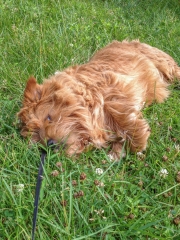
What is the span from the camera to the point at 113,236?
2188 mm

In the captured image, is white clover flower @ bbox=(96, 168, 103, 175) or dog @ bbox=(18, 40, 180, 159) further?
dog @ bbox=(18, 40, 180, 159)

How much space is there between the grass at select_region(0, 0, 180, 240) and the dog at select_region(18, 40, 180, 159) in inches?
5.6

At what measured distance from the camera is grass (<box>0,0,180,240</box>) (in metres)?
2.18

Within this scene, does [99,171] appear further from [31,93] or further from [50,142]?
[31,93]

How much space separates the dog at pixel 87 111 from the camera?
2945mm

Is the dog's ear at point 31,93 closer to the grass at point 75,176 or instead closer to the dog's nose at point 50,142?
the grass at point 75,176

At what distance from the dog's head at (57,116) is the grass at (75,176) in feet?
0.42

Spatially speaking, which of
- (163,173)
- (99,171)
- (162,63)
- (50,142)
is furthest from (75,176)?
(162,63)

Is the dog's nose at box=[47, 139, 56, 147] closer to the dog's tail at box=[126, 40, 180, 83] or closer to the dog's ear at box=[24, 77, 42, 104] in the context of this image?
the dog's ear at box=[24, 77, 42, 104]

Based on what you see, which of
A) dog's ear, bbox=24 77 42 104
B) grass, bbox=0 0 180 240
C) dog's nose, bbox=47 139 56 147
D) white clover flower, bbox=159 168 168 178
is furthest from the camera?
dog's ear, bbox=24 77 42 104

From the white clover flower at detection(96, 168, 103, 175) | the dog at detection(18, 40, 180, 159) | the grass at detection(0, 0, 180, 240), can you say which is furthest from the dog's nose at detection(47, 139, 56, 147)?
the white clover flower at detection(96, 168, 103, 175)

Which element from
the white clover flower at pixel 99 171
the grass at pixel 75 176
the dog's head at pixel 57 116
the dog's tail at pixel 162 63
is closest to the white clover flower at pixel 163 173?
the grass at pixel 75 176

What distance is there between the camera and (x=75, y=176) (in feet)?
8.93

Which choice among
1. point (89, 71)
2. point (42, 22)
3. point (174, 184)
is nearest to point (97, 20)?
point (42, 22)
